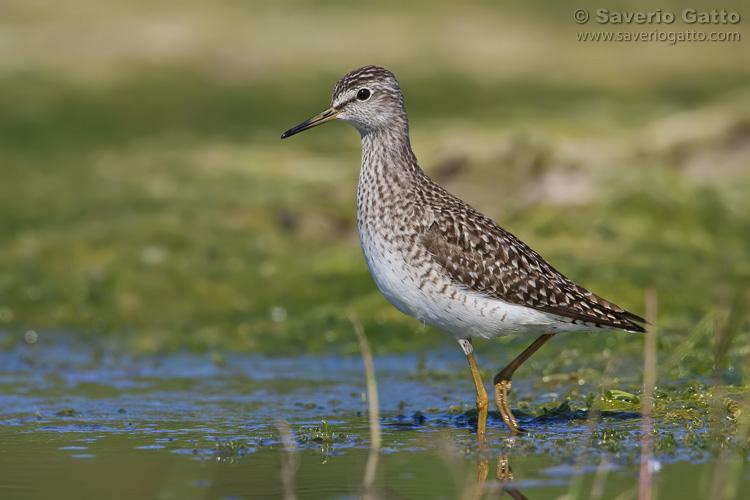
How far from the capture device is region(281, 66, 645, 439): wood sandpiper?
10086 mm

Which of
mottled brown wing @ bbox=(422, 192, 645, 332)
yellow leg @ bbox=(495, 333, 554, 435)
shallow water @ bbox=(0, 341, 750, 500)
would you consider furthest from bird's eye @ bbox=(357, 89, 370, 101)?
shallow water @ bbox=(0, 341, 750, 500)

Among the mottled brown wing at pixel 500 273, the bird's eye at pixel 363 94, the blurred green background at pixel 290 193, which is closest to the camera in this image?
the mottled brown wing at pixel 500 273

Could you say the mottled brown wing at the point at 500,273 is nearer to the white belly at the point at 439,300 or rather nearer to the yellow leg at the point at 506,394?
the white belly at the point at 439,300

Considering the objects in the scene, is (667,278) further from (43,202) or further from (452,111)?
(452,111)

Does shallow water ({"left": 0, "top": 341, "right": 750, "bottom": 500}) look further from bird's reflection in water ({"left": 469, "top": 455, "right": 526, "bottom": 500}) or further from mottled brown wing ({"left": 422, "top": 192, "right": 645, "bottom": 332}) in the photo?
mottled brown wing ({"left": 422, "top": 192, "right": 645, "bottom": 332})

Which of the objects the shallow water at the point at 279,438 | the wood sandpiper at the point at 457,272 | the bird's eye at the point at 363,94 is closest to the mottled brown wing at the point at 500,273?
the wood sandpiper at the point at 457,272

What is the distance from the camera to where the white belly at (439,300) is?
10039 millimetres

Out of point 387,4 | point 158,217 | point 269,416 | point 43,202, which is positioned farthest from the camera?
point 387,4

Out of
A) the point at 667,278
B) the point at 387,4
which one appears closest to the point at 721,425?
the point at 667,278

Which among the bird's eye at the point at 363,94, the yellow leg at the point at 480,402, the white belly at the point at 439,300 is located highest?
the bird's eye at the point at 363,94

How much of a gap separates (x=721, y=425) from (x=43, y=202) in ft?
51.4

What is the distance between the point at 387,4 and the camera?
155ft

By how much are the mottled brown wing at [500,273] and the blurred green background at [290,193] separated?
3.38 feet

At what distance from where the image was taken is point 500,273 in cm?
1028
